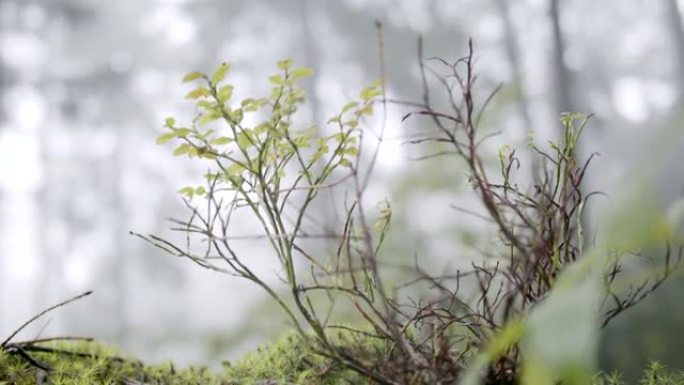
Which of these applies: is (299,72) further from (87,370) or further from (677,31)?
(677,31)

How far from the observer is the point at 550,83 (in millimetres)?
8992

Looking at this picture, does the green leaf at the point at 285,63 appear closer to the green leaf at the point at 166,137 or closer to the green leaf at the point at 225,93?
the green leaf at the point at 225,93

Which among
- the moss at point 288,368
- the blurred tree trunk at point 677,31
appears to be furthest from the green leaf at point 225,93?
the blurred tree trunk at point 677,31

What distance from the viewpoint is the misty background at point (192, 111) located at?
329 inches

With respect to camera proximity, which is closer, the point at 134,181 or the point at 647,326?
the point at 647,326

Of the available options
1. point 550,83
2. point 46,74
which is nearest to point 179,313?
point 46,74

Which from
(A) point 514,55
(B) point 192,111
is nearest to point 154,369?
(A) point 514,55

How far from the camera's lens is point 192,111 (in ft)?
39.8

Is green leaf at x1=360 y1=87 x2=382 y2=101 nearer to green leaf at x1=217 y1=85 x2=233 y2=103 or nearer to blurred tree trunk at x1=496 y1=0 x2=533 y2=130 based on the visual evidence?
green leaf at x1=217 y1=85 x2=233 y2=103

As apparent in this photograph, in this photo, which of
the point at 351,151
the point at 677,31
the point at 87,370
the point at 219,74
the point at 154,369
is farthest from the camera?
the point at 677,31

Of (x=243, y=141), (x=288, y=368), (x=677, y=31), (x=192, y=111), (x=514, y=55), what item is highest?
(x=192, y=111)

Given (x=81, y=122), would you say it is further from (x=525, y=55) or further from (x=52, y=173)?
(x=525, y=55)

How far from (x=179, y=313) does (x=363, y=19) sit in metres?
7.74

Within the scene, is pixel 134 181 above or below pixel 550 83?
above
